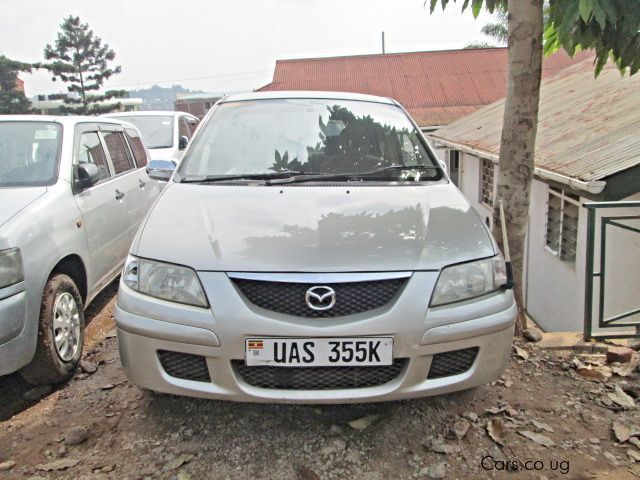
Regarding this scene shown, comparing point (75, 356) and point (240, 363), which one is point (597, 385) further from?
point (75, 356)

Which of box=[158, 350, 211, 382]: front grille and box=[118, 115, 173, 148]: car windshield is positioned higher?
box=[118, 115, 173, 148]: car windshield

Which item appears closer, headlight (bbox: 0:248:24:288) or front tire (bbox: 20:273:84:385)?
headlight (bbox: 0:248:24:288)

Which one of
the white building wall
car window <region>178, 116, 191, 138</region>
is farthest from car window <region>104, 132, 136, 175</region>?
the white building wall

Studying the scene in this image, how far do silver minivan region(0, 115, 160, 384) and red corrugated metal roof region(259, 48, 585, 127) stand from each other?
61.7 feet

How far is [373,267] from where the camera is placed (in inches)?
88.4

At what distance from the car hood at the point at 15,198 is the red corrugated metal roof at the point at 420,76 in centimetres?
1976

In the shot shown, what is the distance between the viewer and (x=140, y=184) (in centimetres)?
514

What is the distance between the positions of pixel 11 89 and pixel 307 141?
49.8 metres

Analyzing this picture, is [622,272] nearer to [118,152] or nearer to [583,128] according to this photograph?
[583,128]

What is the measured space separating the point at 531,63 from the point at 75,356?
3576mm

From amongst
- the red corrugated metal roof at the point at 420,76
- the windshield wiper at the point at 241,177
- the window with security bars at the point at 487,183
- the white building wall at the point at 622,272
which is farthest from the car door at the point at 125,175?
the red corrugated metal roof at the point at 420,76

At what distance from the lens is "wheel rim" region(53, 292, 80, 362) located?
9.97ft

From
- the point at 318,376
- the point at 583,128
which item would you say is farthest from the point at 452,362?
the point at 583,128

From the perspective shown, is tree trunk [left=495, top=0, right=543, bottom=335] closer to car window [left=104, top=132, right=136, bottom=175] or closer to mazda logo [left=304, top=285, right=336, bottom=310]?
mazda logo [left=304, top=285, right=336, bottom=310]
